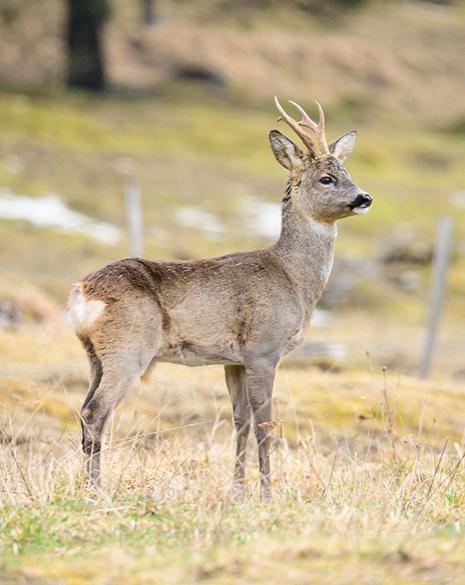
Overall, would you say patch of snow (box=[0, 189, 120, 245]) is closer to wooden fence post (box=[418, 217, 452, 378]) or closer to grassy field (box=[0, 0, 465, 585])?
grassy field (box=[0, 0, 465, 585])

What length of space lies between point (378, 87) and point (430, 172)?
23029 millimetres

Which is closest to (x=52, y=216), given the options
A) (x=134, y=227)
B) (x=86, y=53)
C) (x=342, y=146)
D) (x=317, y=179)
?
(x=134, y=227)

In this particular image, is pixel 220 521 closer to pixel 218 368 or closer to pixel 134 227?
pixel 218 368

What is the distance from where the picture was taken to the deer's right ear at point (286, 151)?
934 centimetres

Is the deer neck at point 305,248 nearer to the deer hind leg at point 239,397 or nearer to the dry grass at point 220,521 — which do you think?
the deer hind leg at point 239,397

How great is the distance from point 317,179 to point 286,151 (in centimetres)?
33

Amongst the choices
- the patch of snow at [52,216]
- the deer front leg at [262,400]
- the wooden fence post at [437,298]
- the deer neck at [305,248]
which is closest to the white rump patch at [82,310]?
the deer front leg at [262,400]

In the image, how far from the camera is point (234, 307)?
867 centimetres

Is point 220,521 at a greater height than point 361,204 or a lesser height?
lesser

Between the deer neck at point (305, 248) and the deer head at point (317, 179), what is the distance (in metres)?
0.06

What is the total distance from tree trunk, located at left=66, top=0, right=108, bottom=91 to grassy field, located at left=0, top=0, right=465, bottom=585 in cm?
116

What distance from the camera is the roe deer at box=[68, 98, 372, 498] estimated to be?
8172mm

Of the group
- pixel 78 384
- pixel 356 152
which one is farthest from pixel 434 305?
pixel 356 152

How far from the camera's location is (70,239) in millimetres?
29469
